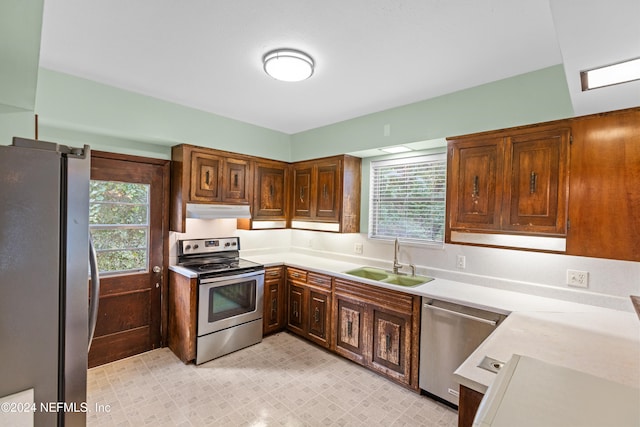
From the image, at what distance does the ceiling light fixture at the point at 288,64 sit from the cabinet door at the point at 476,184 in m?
1.40

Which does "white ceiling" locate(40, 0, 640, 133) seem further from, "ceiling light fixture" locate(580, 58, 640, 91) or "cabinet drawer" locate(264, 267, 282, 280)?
"cabinet drawer" locate(264, 267, 282, 280)

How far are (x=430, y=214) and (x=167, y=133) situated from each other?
2.80 metres

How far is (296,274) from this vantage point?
3.51m

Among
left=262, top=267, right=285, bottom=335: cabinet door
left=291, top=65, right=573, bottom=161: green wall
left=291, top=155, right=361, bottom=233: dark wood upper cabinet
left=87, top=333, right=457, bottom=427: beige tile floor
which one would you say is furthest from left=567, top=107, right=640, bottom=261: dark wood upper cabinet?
left=262, top=267, right=285, bottom=335: cabinet door

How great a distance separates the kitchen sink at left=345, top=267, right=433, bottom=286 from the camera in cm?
294

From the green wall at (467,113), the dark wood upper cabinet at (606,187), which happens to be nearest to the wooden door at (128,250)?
the green wall at (467,113)

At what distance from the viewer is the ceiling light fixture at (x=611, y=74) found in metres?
1.32

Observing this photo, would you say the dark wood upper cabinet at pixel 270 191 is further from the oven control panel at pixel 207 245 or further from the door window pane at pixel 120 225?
the door window pane at pixel 120 225

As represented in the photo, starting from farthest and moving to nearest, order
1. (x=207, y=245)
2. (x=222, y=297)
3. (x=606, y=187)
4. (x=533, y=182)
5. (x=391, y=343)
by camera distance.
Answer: (x=207, y=245) < (x=222, y=297) < (x=391, y=343) < (x=533, y=182) < (x=606, y=187)

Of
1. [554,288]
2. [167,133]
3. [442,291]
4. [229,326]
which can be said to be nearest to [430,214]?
[442,291]

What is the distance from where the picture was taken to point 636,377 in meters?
1.21

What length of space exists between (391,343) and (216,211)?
7.29 ft

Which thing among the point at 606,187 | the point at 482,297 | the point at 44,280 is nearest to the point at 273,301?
the point at 482,297

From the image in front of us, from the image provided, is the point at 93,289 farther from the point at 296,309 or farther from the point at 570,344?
the point at 296,309
